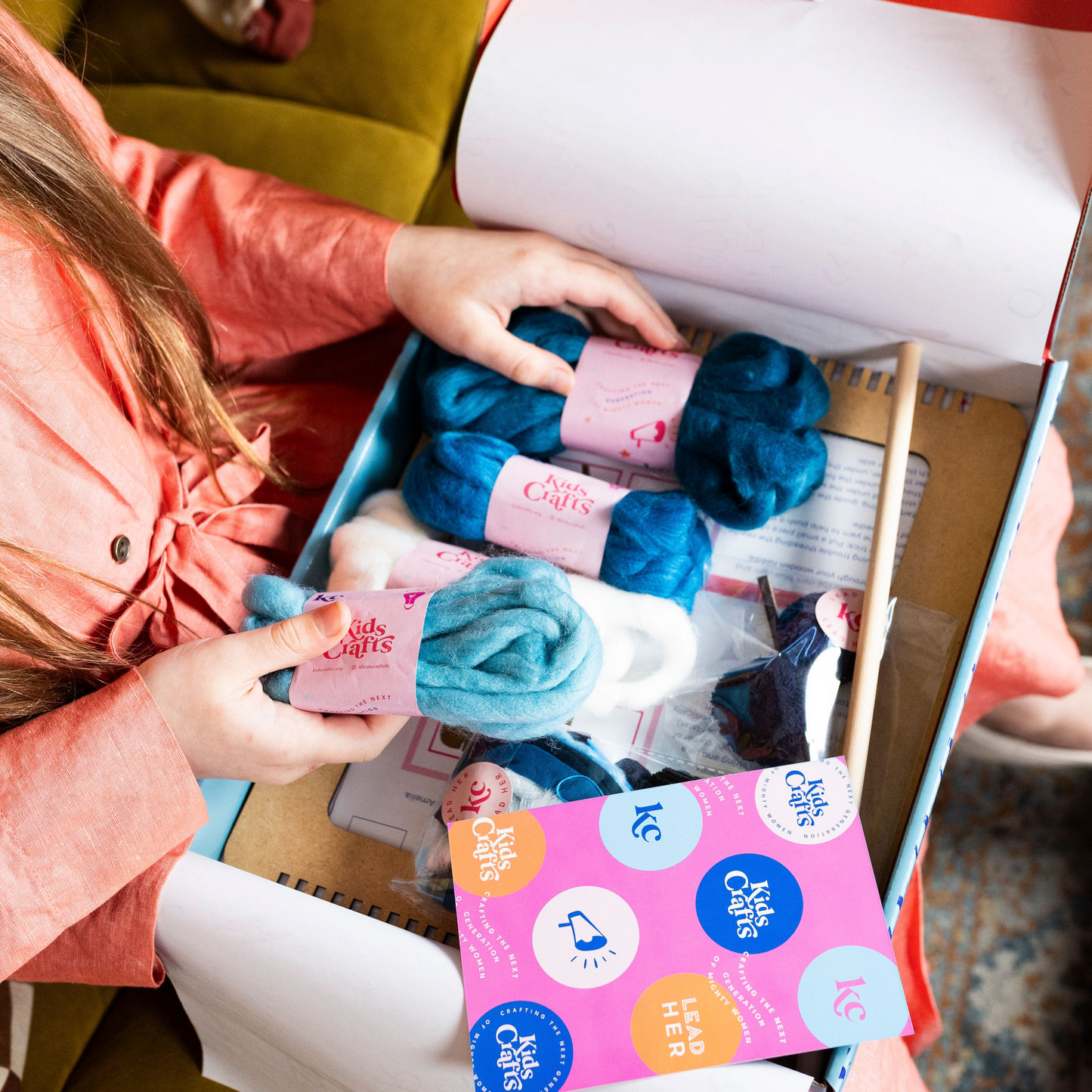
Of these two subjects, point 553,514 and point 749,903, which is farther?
point 553,514

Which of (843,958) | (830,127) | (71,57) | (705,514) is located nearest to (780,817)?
(843,958)

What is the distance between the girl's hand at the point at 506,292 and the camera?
0.68 meters

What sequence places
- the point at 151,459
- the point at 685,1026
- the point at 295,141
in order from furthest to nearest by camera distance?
the point at 295,141
the point at 151,459
the point at 685,1026

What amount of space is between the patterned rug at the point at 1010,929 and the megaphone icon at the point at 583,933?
0.78m

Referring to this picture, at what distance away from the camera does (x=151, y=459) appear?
0.69m

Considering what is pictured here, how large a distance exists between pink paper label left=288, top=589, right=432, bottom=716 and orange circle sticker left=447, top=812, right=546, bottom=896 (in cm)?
8

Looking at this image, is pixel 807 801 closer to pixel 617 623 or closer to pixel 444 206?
pixel 617 623

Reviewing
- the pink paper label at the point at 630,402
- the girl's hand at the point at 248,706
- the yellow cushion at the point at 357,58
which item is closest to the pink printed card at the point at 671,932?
the girl's hand at the point at 248,706

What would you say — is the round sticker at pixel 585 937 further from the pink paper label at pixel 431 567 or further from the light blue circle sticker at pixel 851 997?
the pink paper label at pixel 431 567

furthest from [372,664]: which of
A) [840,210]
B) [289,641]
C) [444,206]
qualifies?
[444,206]

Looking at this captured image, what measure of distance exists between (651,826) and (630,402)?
0.31m

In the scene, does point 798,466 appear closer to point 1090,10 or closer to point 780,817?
point 780,817

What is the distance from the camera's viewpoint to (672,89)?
2.15 feet

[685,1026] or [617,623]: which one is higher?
[617,623]
